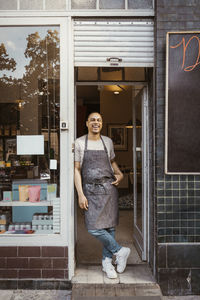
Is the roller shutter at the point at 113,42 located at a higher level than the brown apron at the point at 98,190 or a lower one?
higher

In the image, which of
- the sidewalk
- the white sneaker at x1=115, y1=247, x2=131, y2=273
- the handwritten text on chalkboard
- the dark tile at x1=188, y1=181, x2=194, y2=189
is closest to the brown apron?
the white sneaker at x1=115, y1=247, x2=131, y2=273

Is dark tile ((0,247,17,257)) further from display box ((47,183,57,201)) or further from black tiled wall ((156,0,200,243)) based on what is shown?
black tiled wall ((156,0,200,243))

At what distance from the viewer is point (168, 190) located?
3451mm

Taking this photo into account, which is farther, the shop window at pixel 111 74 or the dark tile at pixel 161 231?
the shop window at pixel 111 74

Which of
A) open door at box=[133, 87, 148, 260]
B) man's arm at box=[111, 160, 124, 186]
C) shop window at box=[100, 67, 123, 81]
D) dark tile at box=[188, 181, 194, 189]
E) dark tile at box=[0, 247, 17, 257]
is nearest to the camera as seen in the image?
dark tile at box=[188, 181, 194, 189]

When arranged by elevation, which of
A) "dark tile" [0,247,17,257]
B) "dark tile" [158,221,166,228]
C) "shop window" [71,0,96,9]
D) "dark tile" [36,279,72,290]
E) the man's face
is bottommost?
"dark tile" [36,279,72,290]

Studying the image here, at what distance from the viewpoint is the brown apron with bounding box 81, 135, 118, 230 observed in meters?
3.62

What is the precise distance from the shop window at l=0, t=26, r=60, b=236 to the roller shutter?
1.06 ft

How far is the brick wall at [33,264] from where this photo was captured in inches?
139

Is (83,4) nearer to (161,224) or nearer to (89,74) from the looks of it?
(89,74)

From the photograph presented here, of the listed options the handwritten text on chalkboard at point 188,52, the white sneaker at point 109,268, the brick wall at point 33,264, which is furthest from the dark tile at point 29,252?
the handwritten text on chalkboard at point 188,52

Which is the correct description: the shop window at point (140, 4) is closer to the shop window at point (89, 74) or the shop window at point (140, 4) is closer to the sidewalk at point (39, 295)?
the shop window at point (89, 74)

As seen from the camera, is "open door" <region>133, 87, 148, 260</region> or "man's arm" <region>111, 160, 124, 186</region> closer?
"man's arm" <region>111, 160, 124, 186</region>

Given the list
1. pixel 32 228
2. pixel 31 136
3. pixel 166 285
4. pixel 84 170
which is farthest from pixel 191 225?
pixel 31 136
